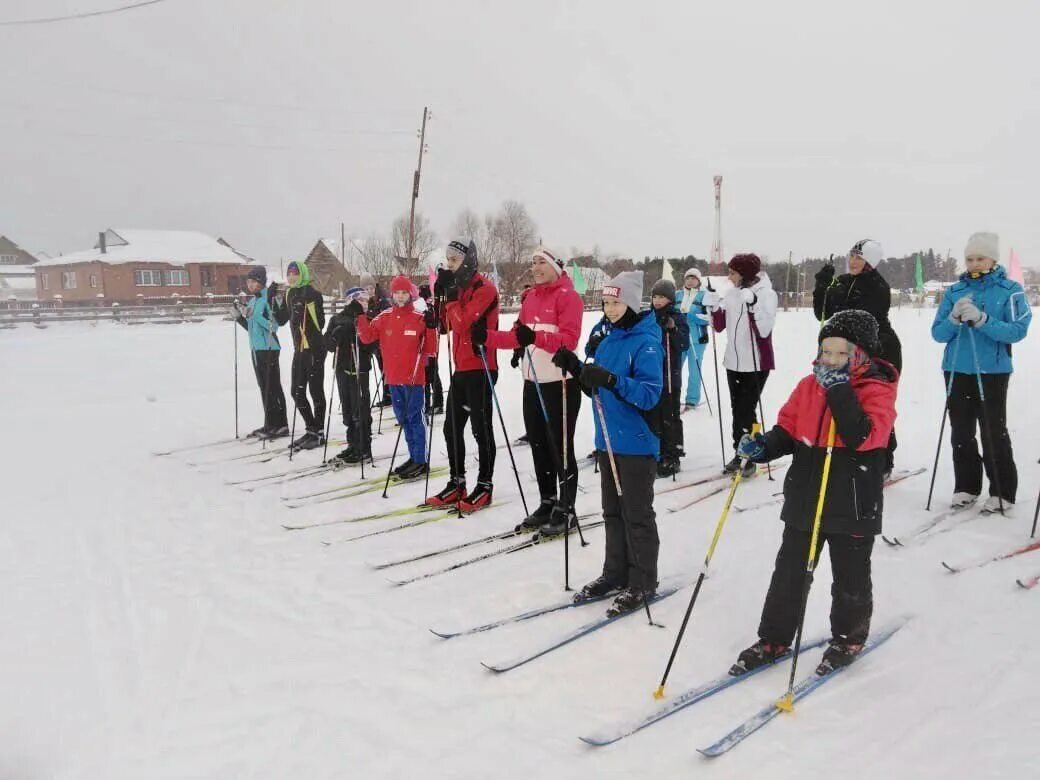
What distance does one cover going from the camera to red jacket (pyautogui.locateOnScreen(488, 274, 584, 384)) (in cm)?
Result: 452

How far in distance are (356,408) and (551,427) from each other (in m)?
3.12

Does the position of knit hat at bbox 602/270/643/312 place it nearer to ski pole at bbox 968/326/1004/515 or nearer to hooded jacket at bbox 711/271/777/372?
hooded jacket at bbox 711/271/777/372

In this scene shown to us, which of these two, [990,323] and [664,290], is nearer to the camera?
[990,323]

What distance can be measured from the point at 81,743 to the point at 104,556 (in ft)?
7.24

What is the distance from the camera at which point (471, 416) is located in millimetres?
5391

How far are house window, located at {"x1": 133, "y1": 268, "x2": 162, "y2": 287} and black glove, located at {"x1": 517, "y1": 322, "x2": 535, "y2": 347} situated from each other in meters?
42.4

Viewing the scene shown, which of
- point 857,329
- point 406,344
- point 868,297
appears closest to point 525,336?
point 857,329

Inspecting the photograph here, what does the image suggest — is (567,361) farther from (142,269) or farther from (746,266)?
(142,269)

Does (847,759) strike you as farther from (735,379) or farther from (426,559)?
(735,379)

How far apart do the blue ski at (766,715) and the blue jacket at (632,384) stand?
4.15 feet

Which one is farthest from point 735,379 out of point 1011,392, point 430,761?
point 1011,392

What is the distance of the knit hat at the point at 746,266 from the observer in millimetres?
5754

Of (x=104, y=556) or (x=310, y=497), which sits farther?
(x=310, y=497)

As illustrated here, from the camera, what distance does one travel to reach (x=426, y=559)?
447cm
